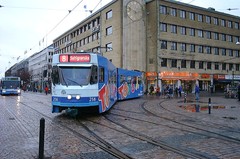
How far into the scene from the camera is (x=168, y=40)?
157 ft

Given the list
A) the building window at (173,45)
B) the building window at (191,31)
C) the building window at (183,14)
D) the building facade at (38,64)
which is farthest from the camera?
the building facade at (38,64)

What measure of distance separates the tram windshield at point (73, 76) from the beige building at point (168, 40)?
29.1 m

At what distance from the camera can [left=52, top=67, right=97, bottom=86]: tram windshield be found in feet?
41.3

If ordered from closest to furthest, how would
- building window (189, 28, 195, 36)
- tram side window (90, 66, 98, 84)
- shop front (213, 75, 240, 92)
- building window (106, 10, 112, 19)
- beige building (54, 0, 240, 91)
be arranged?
tram side window (90, 66, 98, 84) < beige building (54, 0, 240, 91) < building window (106, 10, 112, 19) < building window (189, 28, 195, 36) < shop front (213, 75, 240, 92)

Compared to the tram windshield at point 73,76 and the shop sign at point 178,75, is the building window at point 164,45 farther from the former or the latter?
the tram windshield at point 73,76

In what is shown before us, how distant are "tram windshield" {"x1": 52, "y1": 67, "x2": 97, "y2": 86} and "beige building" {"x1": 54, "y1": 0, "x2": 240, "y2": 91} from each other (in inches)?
1144

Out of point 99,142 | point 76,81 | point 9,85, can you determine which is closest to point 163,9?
point 9,85

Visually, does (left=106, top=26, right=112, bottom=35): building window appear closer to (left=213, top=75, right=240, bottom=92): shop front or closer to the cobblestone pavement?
(left=213, top=75, right=240, bottom=92): shop front

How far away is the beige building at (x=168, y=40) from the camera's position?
4622 centimetres

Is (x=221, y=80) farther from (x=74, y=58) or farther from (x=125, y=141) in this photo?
(x=125, y=141)

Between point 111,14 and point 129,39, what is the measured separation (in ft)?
21.5

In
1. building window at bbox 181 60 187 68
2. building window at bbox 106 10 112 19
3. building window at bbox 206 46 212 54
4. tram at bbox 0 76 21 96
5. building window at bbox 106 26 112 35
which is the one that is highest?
building window at bbox 106 10 112 19

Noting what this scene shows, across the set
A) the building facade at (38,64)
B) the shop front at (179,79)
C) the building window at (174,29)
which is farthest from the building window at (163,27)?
the building facade at (38,64)

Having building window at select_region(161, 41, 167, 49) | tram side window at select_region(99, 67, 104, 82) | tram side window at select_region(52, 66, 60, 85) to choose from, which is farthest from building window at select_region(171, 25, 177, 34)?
tram side window at select_region(52, 66, 60, 85)
